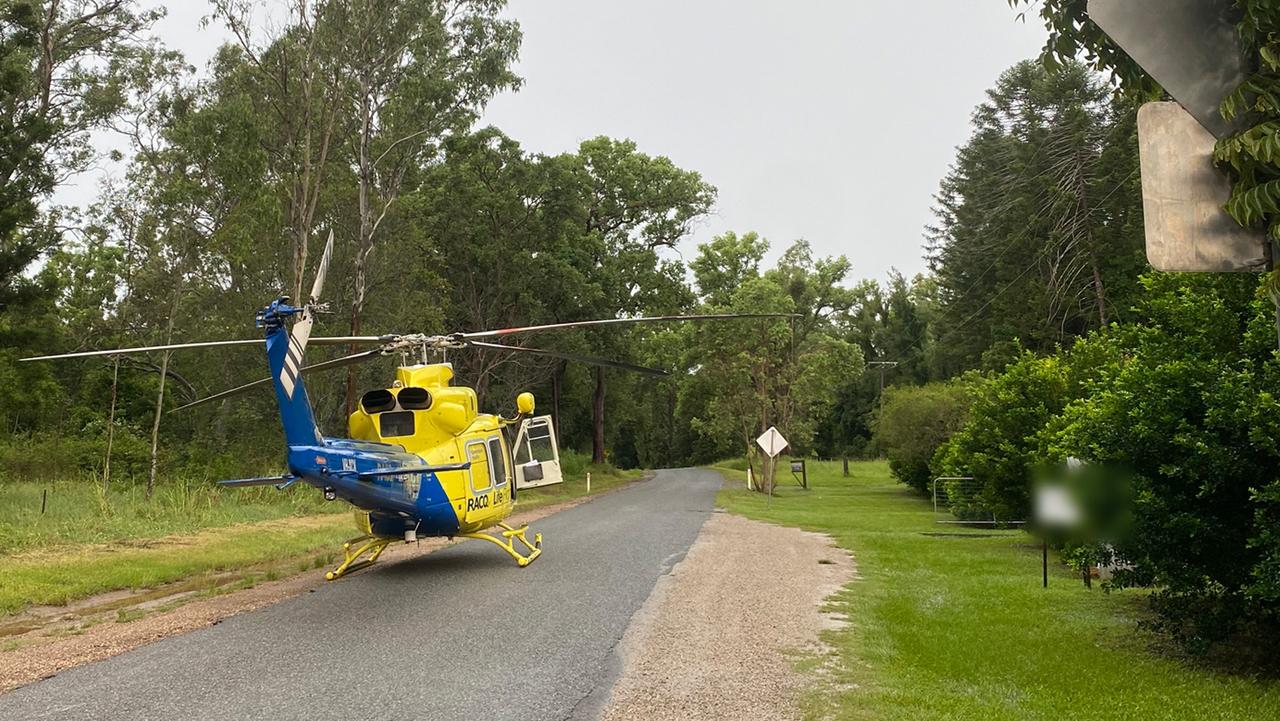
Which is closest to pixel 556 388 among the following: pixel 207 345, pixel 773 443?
pixel 773 443

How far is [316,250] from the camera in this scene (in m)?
31.7

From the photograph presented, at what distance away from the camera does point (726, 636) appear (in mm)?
8578

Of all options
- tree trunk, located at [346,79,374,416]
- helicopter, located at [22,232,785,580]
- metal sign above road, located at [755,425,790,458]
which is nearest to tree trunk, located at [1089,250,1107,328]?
metal sign above road, located at [755,425,790,458]

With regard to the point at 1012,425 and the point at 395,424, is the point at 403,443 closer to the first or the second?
the point at 395,424

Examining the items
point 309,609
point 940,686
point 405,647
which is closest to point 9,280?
point 309,609

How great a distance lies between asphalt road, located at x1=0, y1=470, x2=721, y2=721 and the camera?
243 inches

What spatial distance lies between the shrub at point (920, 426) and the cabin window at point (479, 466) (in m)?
20.0

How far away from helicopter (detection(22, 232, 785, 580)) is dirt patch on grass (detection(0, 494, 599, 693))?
1175 millimetres

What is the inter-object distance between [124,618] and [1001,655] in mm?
8854

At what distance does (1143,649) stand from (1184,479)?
1872 mm

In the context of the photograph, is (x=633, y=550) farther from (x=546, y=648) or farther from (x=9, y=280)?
(x=9, y=280)

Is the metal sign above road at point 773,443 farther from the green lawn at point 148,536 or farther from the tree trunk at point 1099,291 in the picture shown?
the tree trunk at point 1099,291

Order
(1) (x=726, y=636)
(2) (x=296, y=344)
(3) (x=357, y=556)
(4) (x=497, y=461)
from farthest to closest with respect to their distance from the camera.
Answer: (4) (x=497, y=461) < (3) (x=357, y=556) < (2) (x=296, y=344) < (1) (x=726, y=636)

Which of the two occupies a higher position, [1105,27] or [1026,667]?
[1105,27]
